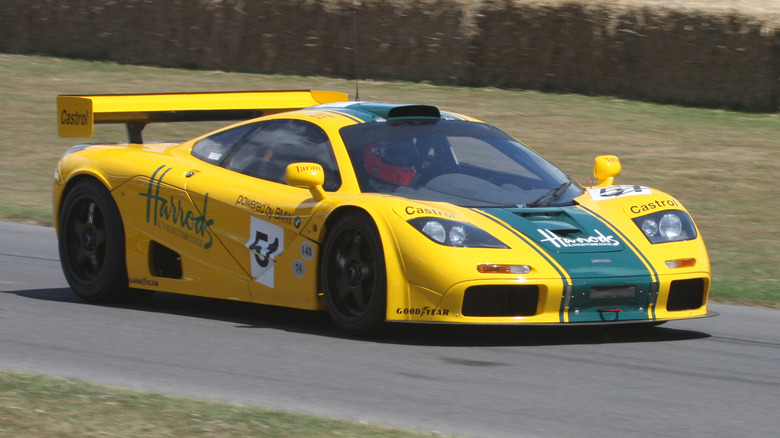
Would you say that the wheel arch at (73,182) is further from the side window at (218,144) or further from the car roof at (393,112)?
the car roof at (393,112)

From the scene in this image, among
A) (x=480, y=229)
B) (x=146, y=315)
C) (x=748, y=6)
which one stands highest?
(x=748, y=6)

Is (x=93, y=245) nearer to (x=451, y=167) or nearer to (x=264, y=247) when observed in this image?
(x=264, y=247)

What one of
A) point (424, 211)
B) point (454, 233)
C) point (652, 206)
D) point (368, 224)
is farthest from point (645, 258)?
point (368, 224)

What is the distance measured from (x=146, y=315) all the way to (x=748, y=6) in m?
12.8

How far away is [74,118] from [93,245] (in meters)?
0.90

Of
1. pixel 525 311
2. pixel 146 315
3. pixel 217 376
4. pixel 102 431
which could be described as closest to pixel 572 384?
pixel 525 311

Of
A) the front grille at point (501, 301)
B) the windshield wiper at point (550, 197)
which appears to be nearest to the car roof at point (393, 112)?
the windshield wiper at point (550, 197)

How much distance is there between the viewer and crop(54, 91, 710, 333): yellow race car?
6.02 metres

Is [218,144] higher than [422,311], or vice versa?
[218,144]

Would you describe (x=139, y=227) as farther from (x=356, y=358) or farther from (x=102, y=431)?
(x=102, y=431)

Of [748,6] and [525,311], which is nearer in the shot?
[525,311]

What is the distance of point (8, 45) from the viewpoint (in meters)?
22.6

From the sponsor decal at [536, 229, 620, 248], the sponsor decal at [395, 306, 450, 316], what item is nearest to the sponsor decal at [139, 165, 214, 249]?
the sponsor decal at [395, 306, 450, 316]

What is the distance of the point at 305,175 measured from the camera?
644 centimetres
